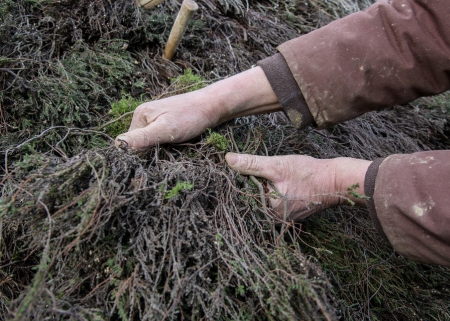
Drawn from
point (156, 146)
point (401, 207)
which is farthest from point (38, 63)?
point (401, 207)

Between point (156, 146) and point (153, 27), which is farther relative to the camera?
point (153, 27)

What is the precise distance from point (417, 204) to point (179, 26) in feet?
5.75

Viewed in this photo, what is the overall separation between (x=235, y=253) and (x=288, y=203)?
1.56 feet

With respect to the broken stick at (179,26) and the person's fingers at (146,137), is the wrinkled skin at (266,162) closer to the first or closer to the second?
the person's fingers at (146,137)

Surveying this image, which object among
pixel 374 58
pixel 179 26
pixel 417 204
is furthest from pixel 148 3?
pixel 417 204

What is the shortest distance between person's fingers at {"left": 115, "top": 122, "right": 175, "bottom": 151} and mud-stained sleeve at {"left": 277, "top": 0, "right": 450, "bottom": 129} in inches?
29.2

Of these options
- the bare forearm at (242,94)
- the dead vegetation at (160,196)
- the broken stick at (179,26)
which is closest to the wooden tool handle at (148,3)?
the dead vegetation at (160,196)

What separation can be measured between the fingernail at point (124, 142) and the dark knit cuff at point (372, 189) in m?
1.12

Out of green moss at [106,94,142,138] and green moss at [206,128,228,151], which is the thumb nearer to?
green moss at [206,128,228,151]

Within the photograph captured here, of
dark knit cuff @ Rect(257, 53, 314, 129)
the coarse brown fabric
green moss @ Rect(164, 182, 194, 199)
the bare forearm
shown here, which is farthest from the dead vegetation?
the coarse brown fabric

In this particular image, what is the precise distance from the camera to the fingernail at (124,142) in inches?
59.3

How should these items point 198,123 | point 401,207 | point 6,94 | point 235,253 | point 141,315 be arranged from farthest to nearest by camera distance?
1. point 6,94
2. point 198,123
3. point 401,207
4. point 235,253
5. point 141,315

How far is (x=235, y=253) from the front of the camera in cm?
131

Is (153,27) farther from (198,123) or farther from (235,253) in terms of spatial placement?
(235,253)
